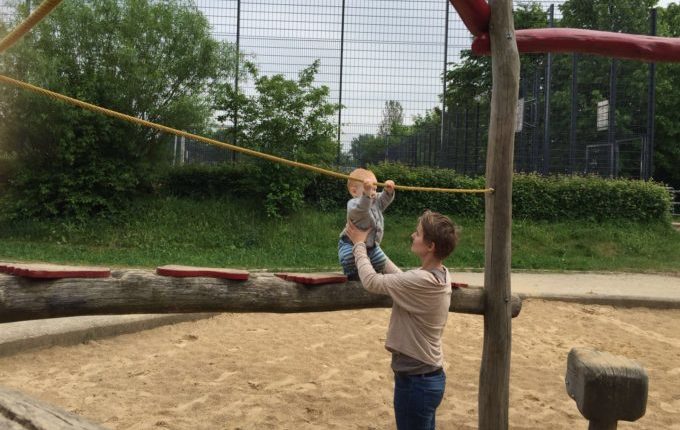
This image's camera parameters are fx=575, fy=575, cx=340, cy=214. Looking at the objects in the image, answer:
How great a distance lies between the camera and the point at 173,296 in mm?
2910

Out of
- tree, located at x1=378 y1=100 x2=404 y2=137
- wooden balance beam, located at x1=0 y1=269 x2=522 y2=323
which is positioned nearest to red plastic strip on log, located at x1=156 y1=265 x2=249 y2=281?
wooden balance beam, located at x1=0 y1=269 x2=522 y2=323

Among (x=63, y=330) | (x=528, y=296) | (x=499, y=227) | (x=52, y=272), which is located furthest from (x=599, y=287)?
(x=52, y=272)

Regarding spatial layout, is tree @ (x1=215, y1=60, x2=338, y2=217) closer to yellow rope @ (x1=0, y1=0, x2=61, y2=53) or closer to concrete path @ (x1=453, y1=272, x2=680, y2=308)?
concrete path @ (x1=453, y1=272, x2=680, y2=308)

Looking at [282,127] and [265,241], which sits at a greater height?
[282,127]

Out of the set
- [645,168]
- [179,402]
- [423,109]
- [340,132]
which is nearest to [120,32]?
[340,132]

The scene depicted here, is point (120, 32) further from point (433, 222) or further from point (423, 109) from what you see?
point (433, 222)

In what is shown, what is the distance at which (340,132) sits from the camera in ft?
41.0

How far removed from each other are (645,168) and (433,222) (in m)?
13.3

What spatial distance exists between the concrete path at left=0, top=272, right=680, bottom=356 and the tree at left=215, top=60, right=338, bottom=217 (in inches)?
158

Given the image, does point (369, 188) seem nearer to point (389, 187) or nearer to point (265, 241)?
point (389, 187)

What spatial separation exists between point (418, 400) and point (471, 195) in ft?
32.8

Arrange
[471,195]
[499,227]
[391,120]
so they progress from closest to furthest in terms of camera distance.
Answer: [499,227]
[471,195]
[391,120]

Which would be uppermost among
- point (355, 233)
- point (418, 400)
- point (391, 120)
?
point (391, 120)

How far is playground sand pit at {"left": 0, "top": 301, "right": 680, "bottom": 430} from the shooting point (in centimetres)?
351
